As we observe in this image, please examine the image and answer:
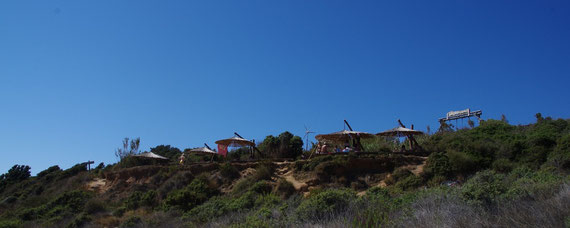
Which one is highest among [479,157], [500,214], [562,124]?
[562,124]

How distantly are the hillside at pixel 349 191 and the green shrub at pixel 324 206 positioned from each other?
3 cm

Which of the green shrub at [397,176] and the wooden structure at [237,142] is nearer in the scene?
the green shrub at [397,176]

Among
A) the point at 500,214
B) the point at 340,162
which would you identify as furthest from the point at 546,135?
the point at 500,214

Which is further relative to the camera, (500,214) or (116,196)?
(116,196)

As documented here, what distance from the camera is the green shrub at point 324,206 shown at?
10.1 m

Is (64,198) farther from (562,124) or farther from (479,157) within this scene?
(562,124)

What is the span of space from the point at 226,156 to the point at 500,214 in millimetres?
23108

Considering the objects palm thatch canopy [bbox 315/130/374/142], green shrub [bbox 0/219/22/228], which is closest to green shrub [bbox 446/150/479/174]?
palm thatch canopy [bbox 315/130/374/142]

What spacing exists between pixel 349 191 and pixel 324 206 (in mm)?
2570

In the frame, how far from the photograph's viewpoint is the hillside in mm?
8648

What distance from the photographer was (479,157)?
1952 centimetres

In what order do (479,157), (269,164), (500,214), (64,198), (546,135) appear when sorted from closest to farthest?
(500,214) → (479,157) → (546,135) → (269,164) → (64,198)

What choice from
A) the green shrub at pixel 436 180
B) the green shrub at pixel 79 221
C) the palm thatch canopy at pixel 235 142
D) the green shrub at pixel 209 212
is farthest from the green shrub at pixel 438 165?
the green shrub at pixel 79 221

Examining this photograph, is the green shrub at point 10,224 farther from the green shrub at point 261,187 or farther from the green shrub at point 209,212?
the green shrub at point 261,187
